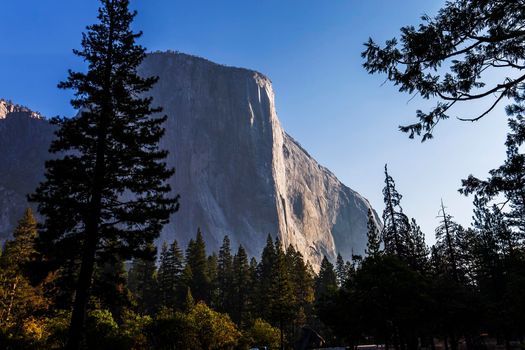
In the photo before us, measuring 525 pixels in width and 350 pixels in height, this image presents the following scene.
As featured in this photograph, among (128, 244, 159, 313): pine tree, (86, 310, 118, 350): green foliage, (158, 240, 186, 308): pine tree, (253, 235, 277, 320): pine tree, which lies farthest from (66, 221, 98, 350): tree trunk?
(158, 240, 186, 308): pine tree

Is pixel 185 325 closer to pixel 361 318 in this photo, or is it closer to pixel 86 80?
pixel 361 318

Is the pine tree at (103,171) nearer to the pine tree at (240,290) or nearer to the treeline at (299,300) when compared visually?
the treeline at (299,300)

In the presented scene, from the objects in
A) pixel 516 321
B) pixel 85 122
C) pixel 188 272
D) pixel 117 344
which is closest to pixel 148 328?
pixel 117 344

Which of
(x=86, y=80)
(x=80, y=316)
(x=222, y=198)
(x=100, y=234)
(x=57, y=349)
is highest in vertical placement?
(x=222, y=198)

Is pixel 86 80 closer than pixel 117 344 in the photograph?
Yes

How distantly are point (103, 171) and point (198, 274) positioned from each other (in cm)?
5274

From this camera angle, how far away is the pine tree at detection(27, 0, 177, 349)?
17219 mm

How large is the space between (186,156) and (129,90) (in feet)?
591

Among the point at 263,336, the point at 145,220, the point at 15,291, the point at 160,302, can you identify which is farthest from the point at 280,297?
the point at 145,220

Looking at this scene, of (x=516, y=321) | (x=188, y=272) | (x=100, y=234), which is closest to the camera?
(x=100, y=234)

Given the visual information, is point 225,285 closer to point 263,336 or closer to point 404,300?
point 263,336

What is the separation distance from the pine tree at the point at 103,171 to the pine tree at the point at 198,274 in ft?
160

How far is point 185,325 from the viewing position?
102 ft

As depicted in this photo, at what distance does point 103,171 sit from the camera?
695 inches
